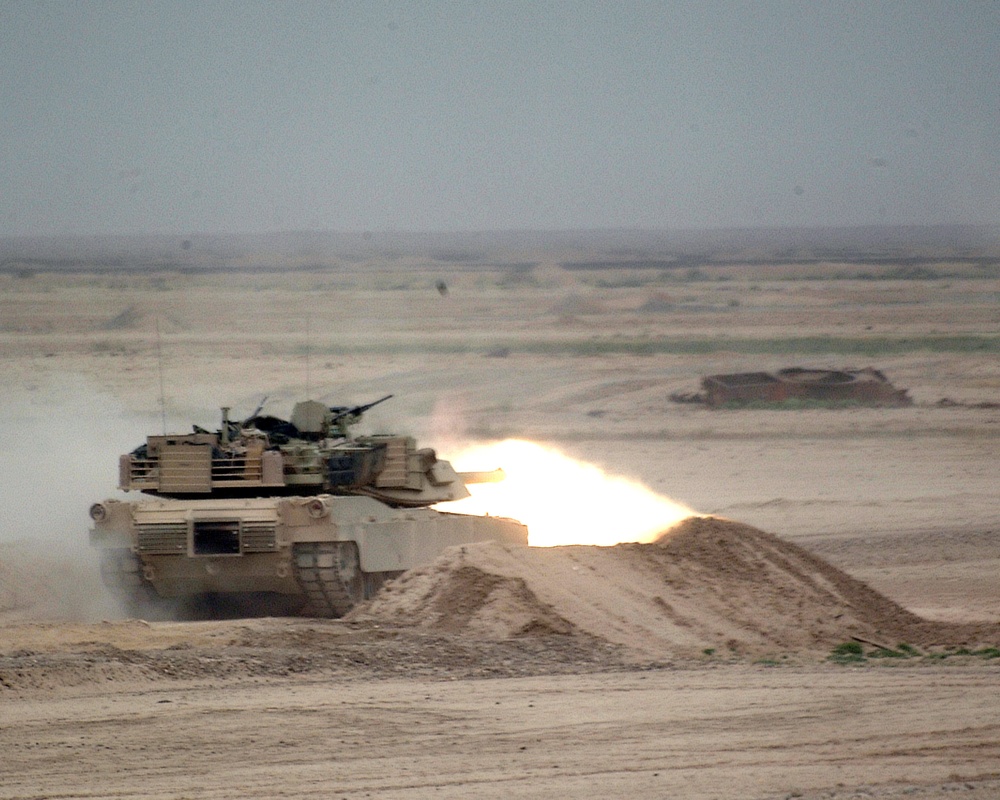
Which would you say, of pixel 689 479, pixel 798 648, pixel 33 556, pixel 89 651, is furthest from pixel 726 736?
pixel 689 479

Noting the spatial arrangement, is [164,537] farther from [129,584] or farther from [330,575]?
[330,575]

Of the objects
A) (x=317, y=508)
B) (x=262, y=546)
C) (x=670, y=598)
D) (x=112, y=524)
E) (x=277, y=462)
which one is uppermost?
(x=277, y=462)

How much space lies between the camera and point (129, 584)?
15266 mm

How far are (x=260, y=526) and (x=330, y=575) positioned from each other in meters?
0.70

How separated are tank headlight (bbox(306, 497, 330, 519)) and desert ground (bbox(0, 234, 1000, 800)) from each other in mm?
812

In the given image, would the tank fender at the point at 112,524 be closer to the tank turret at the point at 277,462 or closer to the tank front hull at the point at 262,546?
the tank front hull at the point at 262,546

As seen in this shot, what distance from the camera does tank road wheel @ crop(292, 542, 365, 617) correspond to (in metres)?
14.7

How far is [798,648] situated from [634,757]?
424 cm

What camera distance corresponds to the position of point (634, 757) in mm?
9797

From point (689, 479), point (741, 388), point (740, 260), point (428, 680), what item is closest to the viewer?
point (428, 680)

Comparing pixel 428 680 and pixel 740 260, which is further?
pixel 740 260

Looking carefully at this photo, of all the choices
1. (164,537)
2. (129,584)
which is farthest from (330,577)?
(129,584)

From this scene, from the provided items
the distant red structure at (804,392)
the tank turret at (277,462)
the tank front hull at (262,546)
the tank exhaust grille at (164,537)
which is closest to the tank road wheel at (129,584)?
the tank front hull at (262,546)

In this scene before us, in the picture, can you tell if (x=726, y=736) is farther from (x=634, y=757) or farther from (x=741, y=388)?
(x=741, y=388)
